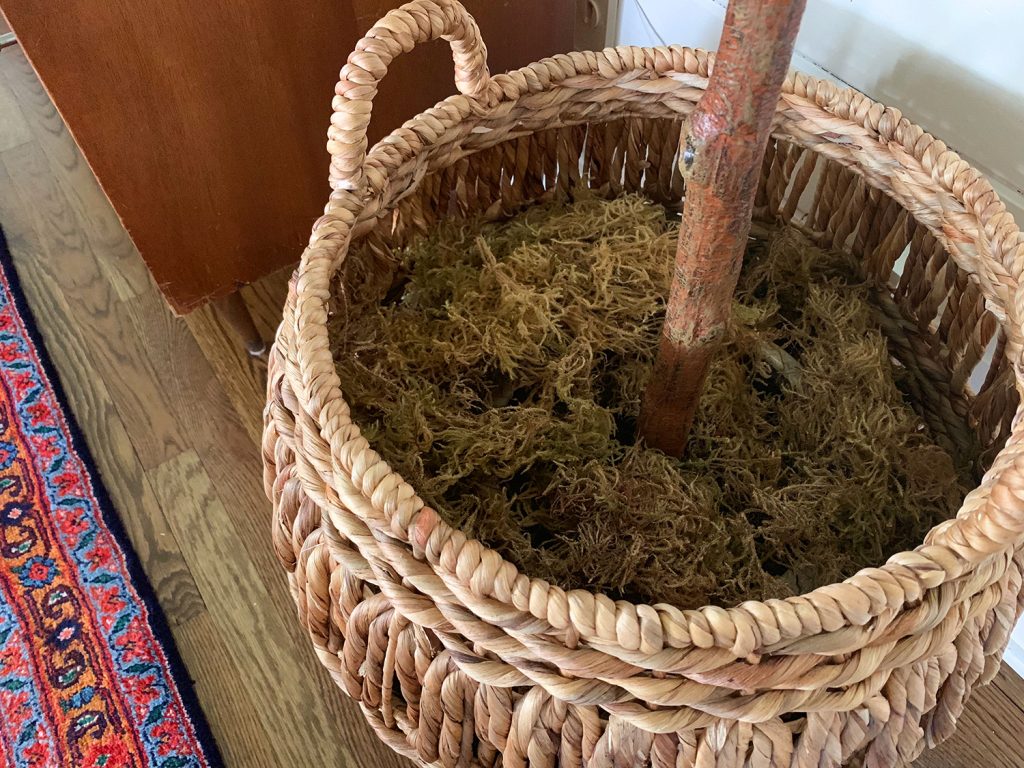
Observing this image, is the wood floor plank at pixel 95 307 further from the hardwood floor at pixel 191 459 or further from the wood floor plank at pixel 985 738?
the wood floor plank at pixel 985 738

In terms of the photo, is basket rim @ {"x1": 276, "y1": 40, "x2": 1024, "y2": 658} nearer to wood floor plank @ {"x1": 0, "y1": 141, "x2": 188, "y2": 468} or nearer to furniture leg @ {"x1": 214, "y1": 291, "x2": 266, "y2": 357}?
furniture leg @ {"x1": 214, "y1": 291, "x2": 266, "y2": 357}

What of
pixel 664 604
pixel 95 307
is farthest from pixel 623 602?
pixel 95 307

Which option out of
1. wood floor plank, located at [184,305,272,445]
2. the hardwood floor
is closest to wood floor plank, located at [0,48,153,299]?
the hardwood floor

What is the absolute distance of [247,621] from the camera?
0.84 meters

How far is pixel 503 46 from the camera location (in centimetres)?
90

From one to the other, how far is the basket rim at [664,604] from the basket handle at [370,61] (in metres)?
0.03

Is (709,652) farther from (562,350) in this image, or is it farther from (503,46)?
(503,46)

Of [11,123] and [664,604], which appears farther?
[11,123]

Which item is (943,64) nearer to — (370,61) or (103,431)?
(370,61)

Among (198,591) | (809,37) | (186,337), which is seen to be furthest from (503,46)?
(198,591)

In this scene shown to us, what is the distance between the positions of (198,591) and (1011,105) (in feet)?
2.87

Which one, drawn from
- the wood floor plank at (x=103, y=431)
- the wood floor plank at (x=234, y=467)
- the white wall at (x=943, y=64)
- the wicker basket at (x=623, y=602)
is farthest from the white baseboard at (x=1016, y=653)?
the wood floor plank at (x=103, y=431)

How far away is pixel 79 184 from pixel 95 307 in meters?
0.26

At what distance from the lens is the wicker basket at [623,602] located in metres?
0.37
